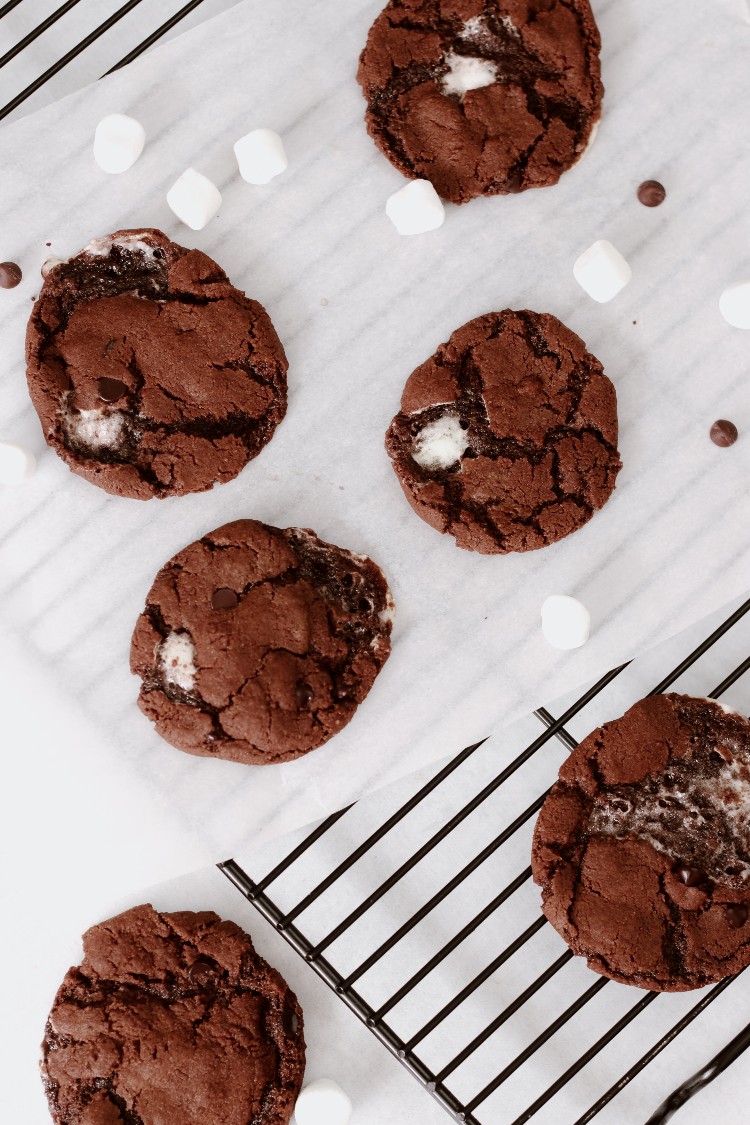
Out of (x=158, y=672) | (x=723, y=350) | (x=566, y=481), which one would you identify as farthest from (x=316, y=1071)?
(x=723, y=350)

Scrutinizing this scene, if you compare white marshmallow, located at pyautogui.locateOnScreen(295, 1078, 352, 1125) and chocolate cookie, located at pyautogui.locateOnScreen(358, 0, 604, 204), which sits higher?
chocolate cookie, located at pyautogui.locateOnScreen(358, 0, 604, 204)

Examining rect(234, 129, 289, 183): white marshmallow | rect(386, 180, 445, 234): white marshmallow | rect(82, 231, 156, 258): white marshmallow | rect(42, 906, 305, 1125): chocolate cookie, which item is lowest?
rect(42, 906, 305, 1125): chocolate cookie

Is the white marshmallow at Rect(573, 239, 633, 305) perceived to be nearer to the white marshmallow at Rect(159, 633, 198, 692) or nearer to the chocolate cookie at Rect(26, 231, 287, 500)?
the chocolate cookie at Rect(26, 231, 287, 500)

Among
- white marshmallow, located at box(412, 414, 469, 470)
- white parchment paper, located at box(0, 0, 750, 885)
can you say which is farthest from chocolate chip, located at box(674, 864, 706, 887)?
white marshmallow, located at box(412, 414, 469, 470)

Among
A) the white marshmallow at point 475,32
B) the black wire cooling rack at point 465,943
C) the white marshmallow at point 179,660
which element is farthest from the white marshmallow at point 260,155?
the black wire cooling rack at point 465,943

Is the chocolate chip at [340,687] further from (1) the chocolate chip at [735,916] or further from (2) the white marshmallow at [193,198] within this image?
(2) the white marshmallow at [193,198]

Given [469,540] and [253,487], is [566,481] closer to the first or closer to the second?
[469,540]

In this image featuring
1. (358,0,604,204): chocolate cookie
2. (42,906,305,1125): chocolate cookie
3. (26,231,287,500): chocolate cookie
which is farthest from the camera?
(358,0,604,204): chocolate cookie

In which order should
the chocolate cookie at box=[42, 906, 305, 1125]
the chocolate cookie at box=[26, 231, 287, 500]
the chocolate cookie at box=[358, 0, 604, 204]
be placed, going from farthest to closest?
the chocolate cookie at box=[358, 0, 604, 204] → the chocolate cookie at box=[26, 231, 287, 500] → the chocolate cookie at box=[42, 906, 305, 1125]
